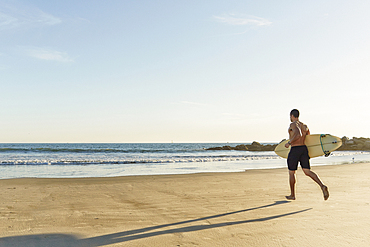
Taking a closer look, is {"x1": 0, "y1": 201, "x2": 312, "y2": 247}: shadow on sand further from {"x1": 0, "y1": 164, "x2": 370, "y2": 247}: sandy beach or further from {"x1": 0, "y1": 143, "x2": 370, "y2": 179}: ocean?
A: {"x1": 0, "y1": 143, "x2": 370, "y2": 179}: ocean

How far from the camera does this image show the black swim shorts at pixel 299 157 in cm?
541

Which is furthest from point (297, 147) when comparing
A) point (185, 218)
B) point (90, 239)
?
point (90, 239)

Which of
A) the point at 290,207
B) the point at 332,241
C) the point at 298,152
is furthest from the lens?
the point at 298,152

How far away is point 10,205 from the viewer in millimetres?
5250

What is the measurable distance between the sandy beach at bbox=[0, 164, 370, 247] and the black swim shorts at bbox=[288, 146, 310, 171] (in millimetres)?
725

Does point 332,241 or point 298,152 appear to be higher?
point 298,152

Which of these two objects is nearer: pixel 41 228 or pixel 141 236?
pixel 141 236

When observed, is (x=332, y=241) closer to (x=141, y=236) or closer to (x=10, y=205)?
(x=141, y=236)

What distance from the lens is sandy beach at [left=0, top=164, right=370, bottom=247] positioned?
3262 millimetres

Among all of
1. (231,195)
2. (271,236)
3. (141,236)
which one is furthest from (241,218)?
(231,195)

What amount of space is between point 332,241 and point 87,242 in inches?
112

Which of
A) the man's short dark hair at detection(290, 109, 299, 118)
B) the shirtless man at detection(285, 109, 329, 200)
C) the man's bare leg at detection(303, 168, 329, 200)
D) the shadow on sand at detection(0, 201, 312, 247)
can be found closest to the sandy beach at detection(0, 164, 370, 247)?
the shadow on sand at detection(0, 201, 312, 247)

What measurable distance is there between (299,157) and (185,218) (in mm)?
2727

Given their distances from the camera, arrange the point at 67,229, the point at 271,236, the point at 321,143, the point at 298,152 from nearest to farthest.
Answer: the point at 271,236, the point at 67,229, the point at 298,152, the point at 321,143
